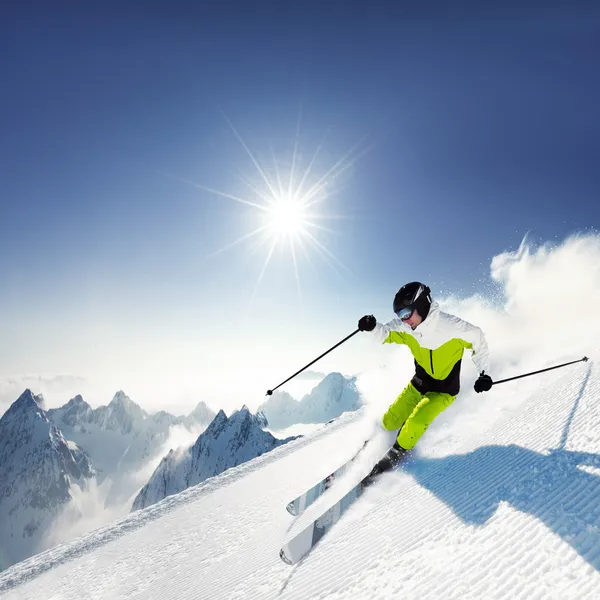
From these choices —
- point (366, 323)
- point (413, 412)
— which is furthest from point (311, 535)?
point (366, 323)

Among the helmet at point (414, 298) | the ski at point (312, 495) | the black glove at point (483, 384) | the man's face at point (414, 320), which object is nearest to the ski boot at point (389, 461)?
the ski at point (312, 495)

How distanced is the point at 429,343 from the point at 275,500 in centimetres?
401

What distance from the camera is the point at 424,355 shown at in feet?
16.6

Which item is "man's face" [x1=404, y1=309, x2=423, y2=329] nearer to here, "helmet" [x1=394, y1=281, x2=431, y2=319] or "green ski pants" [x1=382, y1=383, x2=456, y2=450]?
"helmet" [x1=394, y1=281, x2=431, y2=319]

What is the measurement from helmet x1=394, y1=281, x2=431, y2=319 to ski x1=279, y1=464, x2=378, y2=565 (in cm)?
256

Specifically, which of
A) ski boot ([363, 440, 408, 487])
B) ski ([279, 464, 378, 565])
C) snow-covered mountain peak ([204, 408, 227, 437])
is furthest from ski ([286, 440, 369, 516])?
snow-covered mountain peak ([204, 408, 227, 437])

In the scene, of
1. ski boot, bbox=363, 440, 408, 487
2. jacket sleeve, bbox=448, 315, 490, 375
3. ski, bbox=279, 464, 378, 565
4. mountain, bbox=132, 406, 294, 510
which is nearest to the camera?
ski, bbox=279, 464, 378, 565

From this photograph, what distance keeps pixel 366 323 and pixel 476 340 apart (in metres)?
1.63

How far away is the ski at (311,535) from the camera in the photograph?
3.61 meters

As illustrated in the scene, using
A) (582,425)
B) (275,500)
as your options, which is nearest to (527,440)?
(582,425)

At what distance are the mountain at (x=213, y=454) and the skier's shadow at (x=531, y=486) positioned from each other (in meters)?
149

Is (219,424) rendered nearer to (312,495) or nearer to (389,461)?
(312,495)

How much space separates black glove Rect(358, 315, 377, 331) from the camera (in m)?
5.41

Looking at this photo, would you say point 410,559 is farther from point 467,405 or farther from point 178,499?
point 178,499
